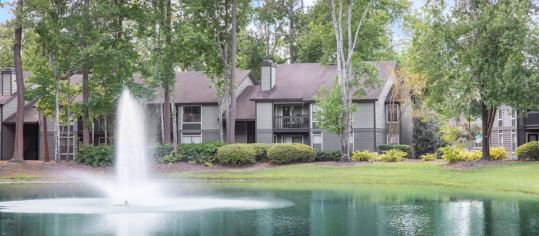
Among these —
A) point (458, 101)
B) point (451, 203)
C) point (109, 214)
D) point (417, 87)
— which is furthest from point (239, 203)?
point (417, 87)

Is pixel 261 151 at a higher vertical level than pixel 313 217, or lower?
higher

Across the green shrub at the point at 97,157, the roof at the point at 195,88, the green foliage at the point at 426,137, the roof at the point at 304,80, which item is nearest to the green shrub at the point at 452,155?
the green foliage at the point at 426,137

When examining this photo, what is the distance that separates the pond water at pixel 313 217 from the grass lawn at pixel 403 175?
9.77ft

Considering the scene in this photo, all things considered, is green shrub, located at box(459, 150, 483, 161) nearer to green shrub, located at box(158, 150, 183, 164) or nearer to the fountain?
the fountain

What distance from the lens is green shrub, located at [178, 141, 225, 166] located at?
44281 mm

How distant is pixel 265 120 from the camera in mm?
53312

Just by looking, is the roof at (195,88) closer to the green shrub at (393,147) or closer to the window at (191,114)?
the window at (191,114)

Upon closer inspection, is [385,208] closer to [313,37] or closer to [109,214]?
[109,214]

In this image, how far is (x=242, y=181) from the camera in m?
38.2

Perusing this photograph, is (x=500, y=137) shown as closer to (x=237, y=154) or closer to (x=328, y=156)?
(x=328, y=156)

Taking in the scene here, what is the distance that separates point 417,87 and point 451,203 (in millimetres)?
28051

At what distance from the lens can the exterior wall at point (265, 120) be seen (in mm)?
53250

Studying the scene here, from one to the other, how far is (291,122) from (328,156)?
9709 millimetres

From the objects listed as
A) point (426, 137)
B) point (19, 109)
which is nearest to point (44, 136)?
point (19, 109)
